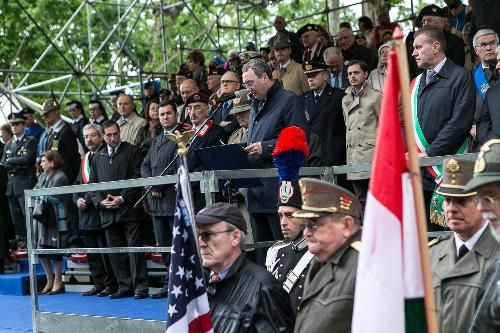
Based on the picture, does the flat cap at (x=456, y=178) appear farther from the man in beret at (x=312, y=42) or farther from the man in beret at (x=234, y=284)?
the man in beret at (x=312, y=42)

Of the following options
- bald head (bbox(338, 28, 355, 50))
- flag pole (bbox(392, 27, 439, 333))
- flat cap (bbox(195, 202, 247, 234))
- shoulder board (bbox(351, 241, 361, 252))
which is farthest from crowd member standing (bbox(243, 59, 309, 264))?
bald head (bbox(338, 28, 355, 50))

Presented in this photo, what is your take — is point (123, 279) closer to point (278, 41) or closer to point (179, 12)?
point (278, 41)

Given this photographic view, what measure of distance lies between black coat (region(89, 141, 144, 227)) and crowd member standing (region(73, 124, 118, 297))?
0.83ft

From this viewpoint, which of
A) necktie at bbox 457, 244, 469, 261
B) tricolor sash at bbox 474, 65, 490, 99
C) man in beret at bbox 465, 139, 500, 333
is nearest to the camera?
man in beret at bbox 465, 139, 500, 333

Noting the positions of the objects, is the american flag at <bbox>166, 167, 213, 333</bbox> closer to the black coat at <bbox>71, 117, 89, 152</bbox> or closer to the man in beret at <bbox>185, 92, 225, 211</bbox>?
the man in beret at <bbox>185, 92, 225, 211</bbox>

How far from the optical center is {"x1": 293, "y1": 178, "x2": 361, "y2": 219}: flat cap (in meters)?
4.73

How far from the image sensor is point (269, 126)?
8031 millimetres

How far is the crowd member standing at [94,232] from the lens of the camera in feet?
36.9

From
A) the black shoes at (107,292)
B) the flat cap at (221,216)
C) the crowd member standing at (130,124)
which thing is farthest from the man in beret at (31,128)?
the flat cap at (221,216)

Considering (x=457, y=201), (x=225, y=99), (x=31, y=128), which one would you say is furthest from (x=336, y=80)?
(x=457, y=201)

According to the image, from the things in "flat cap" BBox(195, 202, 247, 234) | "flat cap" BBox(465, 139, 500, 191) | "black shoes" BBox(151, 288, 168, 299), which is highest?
"flat cap" BBox(465, 139, 500, 191)

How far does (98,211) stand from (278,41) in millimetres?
3215

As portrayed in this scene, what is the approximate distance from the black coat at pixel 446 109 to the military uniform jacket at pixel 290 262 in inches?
59.5

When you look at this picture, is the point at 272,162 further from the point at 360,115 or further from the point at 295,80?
the point at 295,80
